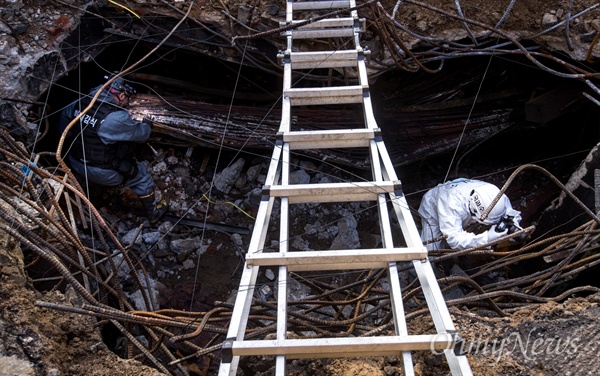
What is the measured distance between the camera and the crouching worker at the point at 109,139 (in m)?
4.53

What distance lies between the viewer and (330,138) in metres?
3.15

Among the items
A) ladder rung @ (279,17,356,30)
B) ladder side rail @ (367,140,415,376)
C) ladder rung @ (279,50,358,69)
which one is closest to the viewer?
ladder side rail @ (367,140,415,376)

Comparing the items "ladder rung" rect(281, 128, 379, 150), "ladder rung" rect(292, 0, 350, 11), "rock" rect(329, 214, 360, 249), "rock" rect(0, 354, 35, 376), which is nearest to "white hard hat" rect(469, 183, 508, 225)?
"rock" rect(329, 214, 360, 249)

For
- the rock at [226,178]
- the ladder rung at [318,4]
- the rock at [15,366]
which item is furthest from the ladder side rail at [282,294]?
the rock at [226,178]

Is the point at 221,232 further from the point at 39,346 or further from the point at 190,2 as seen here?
the point at 39,346

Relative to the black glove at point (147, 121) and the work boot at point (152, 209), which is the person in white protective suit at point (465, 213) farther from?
the black glove at point (147, 121)

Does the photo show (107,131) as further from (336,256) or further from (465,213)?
(465,213)

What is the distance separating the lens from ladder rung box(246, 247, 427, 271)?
2336 millimetres

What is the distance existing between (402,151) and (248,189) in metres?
1.69

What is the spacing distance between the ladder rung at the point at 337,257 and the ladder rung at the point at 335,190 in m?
0.45

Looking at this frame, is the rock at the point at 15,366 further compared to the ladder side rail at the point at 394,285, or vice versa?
the rock at the point at 15,366

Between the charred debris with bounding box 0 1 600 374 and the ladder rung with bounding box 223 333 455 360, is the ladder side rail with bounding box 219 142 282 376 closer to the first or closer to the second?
the ladder rung with bounding box 223 333 455 360

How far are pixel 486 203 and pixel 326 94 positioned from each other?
1.95 m

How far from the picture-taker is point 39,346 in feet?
7.60
